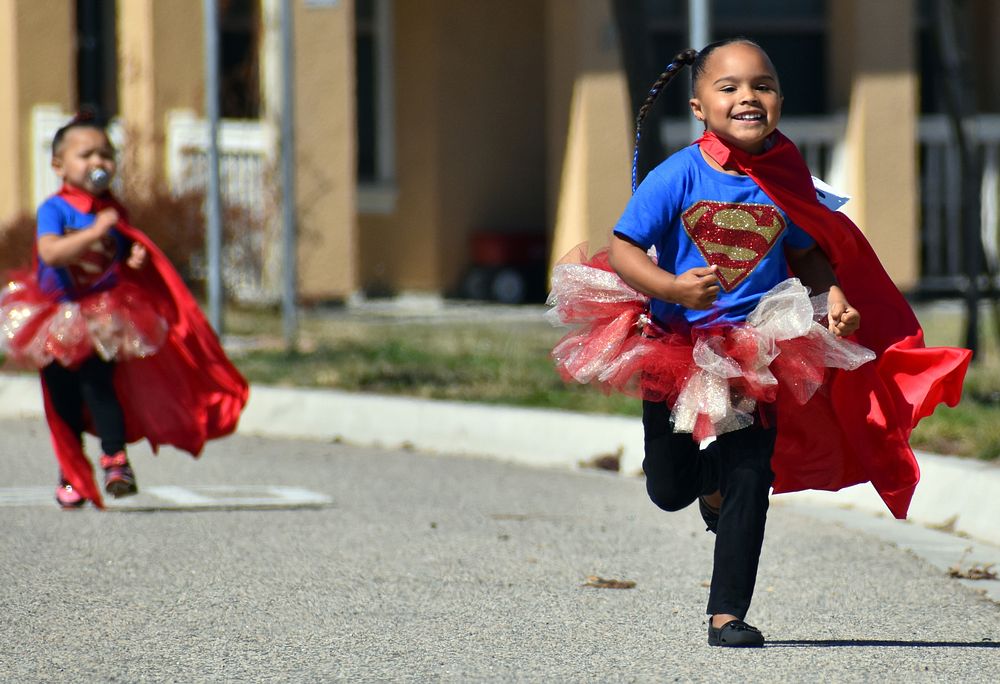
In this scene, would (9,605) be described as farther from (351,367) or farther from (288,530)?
(351,367)

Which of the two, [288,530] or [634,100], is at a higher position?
[634,100]

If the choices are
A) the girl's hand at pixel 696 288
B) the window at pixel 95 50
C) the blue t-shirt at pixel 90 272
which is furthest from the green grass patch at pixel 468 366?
the window at pixel 95 50

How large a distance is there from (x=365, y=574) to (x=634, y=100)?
5.33m

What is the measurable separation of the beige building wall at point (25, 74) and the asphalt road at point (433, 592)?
8950 millimetres

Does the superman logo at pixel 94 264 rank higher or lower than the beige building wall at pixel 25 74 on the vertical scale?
lower

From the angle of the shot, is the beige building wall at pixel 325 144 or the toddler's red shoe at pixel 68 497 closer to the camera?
the toddler's red shoe at pixel 68 497

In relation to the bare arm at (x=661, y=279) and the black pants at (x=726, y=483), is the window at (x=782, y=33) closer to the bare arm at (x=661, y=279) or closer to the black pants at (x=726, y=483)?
the black pants at (x=726, y=483)

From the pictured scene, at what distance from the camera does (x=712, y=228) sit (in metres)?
4.98

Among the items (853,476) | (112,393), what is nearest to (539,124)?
(112,393)

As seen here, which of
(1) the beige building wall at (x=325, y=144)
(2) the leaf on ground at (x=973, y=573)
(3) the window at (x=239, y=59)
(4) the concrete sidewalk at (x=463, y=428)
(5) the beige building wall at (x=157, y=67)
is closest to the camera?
(2) the leaf on ground at (x=973, y=573)

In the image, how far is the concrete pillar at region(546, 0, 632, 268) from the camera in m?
17.7

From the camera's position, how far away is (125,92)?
17516mm

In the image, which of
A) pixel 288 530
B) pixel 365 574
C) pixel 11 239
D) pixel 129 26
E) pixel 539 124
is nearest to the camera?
pixel 365 574

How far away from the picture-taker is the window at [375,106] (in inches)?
782
